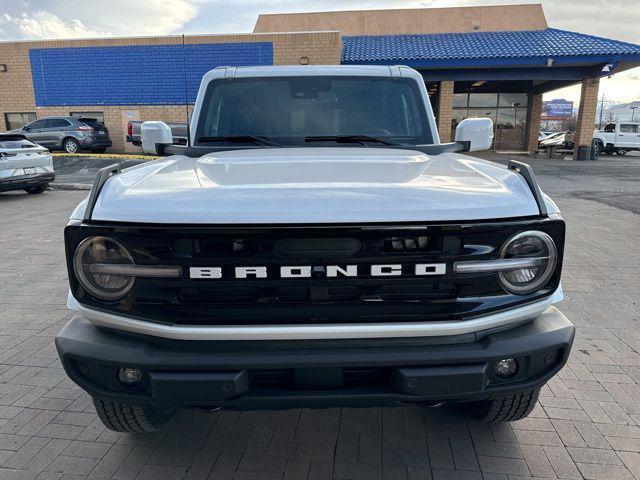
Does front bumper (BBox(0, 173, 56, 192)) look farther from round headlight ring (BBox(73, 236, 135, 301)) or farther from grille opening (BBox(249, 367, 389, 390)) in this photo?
grille opening (BBox(249, 367, 389, 390))

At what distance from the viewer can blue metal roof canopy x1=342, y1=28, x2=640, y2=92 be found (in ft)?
65.5

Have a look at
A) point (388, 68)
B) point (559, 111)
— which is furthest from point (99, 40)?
point (559, 111)

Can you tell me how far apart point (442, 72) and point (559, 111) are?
235ft

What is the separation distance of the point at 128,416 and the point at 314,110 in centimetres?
221

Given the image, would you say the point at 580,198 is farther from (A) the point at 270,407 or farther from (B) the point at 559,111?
(B) the point at 559,111

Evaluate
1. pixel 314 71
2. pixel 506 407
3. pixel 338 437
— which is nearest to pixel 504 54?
pixel 314 71

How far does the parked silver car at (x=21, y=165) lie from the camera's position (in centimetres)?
1105

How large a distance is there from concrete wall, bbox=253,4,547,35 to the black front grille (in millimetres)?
26516

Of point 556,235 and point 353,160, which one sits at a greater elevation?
point 353,160

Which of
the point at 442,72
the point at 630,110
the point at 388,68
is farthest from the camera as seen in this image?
Answer: the point at 630,110

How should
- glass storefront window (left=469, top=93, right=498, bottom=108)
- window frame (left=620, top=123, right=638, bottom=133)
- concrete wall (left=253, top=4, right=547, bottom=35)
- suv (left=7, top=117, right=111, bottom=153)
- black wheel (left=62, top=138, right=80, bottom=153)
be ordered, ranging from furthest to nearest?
window frame (left=620, top=123, right=638, bottom=133), glass storefront window (left=469, top=93, right=498, bottom=108), concrete wall (left=253, top=4, right=547, bottom=35), black wheel (left=62, top=138, right=80, bottom=153), suv (left=7, top=117, right=111, bottom=153)

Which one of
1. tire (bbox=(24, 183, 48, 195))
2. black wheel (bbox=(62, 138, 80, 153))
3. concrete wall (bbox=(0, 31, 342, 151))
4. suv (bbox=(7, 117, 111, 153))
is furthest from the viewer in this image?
concrete wall (bbox=(0, 31, 342, 151))

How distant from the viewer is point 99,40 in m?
23.1

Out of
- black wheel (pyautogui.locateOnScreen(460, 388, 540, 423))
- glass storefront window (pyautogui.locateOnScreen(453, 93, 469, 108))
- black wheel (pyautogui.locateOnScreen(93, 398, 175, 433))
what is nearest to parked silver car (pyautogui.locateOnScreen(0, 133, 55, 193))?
black wheel (pyautogui.locateOnScreen(93, 398, 175, 433))
